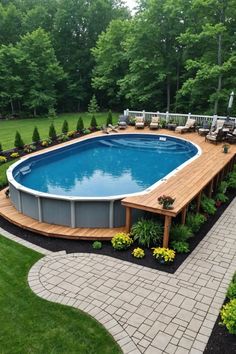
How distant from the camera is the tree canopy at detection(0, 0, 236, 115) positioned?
20.3 m

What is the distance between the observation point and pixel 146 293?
575 centimetres

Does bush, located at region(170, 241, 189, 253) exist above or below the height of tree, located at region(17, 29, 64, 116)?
below

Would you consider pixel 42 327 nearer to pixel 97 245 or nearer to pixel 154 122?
pixel 97 245

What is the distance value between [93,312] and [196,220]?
4097 mm

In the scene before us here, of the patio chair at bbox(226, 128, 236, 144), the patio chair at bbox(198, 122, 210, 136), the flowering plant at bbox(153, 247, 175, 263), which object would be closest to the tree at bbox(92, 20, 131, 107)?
the patio chair at bbox(198, 122, 210, 136)

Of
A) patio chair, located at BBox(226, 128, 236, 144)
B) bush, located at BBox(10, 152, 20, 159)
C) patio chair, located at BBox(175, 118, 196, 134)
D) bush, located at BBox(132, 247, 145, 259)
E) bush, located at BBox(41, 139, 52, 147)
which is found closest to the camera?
bush, located at BBox(132, 247, 145, 259)

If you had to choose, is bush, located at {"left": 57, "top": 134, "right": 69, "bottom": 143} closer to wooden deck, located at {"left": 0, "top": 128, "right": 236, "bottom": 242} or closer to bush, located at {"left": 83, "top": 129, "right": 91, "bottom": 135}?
bush, located at {"left": 83, "top": 129, "right": 91, "bottom": 135}

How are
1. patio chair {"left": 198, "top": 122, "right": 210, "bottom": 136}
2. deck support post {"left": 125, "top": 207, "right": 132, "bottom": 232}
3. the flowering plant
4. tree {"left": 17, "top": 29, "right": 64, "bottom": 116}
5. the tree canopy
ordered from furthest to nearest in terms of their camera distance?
tree {"left": 17, "top": 29, "right": 64, "bottom": 116} → the tree canopy → patio chair {"left": 198, "top": 122, "right": 210, "bottom": 136} → deck support post {"left": 125, "top": 207, "right": 132, "bottom": 232} → the flowering plant

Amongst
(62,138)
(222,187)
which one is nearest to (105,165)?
(62,138)

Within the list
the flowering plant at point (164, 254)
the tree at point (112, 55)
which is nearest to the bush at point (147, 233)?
the flowering plant at point (164, 254)

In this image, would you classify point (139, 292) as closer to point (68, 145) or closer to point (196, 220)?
point (196, 220)

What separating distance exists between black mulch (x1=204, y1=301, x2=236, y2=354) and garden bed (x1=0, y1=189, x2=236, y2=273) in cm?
174

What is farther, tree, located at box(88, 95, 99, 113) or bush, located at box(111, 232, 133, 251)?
tree, located at box(88, 95, 99, 113)

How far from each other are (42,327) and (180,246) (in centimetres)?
366
